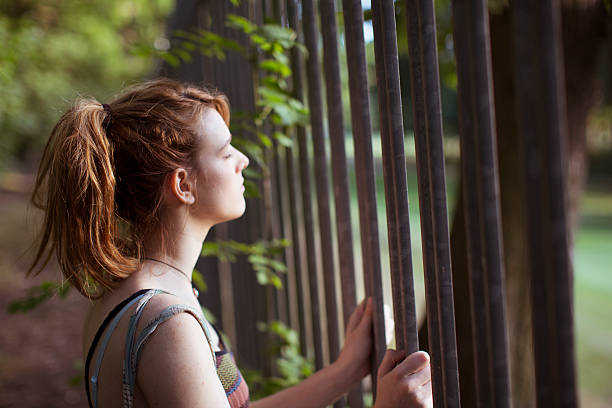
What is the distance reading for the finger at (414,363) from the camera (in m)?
1.14

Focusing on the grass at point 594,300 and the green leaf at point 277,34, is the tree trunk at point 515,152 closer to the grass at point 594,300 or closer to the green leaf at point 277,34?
the green leaf at point 277,34

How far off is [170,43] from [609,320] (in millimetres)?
12631

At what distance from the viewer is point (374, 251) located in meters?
1.31

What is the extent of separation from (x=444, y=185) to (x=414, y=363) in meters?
0.40

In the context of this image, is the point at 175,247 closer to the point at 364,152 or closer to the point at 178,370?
the point at 178,370

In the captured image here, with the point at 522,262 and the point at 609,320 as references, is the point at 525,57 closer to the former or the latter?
the point at 522,262

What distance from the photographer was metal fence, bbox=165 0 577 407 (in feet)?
2.39

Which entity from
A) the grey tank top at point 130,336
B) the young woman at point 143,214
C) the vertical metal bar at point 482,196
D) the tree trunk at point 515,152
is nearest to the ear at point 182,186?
the young woman at point 143,214

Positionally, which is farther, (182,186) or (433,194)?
(182,186)

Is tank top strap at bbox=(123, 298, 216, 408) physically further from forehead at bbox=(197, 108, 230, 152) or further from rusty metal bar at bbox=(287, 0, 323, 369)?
rusty metal bar at bbox=(287, 0, 323, 369)

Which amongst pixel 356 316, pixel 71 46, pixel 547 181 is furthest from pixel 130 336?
pixel 71 46

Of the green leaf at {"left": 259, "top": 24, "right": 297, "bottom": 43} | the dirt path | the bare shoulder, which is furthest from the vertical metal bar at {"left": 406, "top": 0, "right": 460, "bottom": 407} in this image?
the dirt path

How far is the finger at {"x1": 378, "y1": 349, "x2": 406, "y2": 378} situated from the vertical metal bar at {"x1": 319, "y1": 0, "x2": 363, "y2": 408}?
30 cm

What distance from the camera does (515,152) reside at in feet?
9.16
